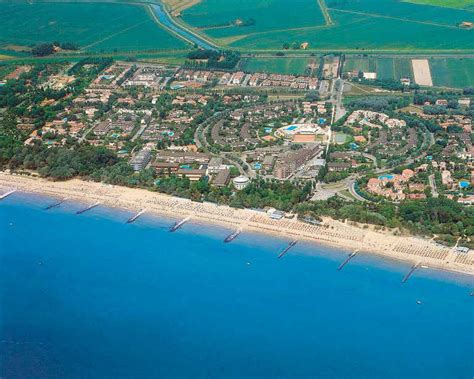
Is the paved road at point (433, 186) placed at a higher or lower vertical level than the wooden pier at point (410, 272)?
higher

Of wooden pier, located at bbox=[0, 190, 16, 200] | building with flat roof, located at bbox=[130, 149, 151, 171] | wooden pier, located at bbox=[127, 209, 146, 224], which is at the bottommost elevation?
wooden pier, located at bbox=[127, 209, 146, 224]

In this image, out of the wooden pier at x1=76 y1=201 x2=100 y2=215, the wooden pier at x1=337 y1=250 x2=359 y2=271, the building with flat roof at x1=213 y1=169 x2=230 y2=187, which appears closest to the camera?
the wooden pier at x1=337 y1=250 x2=359 y2=271

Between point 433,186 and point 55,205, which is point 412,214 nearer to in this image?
point 433,186

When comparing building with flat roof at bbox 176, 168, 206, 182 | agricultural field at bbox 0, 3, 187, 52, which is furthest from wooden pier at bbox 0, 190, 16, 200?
agricultural field at bbox 0, 3, 187, 52

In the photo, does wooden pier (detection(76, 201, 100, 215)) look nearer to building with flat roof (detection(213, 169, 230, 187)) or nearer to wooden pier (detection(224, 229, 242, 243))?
building with flat roof (detection(213, 169, 230, 187))

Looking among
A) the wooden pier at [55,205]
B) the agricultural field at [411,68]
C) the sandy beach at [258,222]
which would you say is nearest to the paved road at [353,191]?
the sandy beach at [258,222]

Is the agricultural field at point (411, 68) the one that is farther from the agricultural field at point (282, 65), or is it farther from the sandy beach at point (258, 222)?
the sandy beach at point (258, 222)

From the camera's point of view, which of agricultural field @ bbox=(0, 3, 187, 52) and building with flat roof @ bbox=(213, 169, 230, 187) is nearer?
building with flat roof @ bbox=(213, 169, 230, 187)
